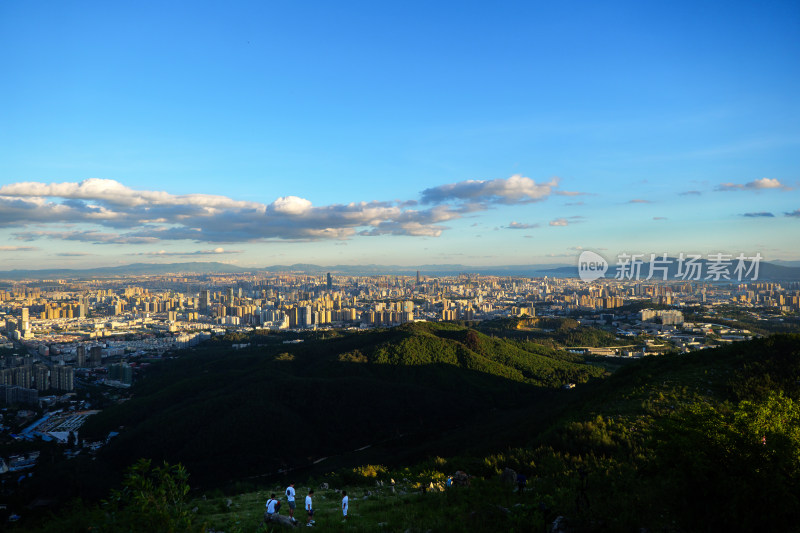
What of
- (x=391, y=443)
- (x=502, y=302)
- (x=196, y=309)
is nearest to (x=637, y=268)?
(x=502, y=302)

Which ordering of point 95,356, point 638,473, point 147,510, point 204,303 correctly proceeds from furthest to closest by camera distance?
point 204,303
point 95,356
point 638,473
point 147,510

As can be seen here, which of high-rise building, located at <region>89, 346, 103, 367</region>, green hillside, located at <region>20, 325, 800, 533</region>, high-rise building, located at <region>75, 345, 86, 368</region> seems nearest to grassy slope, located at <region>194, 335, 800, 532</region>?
green hillside, located at <region>20, 325, 800, 533</region>

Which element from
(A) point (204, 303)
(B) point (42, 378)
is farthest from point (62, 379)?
(A) point (204, 303)

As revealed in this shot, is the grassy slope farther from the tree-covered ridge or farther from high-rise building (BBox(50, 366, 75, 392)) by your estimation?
high-rise building (BBox(50, 366, 75, 392))

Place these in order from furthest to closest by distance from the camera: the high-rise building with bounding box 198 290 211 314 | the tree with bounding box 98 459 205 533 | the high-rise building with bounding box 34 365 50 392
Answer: the high-rise building with bounding box 198 290 211 314 < the high-rise building with bounding box 34 365 50 392 < the tree with bounding box 98 459 205 533

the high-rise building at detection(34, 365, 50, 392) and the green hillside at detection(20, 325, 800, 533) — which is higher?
the green hillside at detection(20, 325, 800, 533)

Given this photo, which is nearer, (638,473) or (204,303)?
(638,473)

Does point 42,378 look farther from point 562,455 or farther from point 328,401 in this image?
point 562,455

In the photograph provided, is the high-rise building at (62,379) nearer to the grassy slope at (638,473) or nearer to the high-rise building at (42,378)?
the high-rise building at (42,378)
